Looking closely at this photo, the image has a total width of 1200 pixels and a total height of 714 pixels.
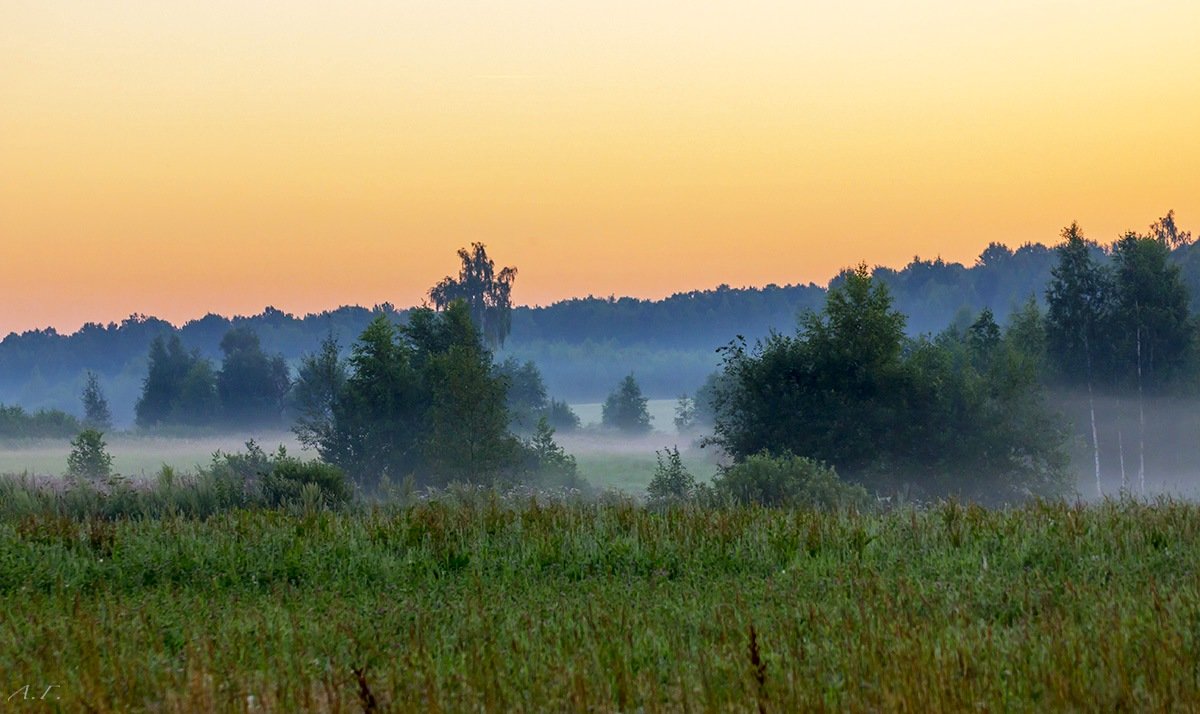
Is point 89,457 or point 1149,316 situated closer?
point 89,457

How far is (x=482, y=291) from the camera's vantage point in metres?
93.1

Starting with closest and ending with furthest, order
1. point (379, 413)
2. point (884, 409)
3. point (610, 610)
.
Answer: point (610, 610) → point (884, 409) → point (379, 413)

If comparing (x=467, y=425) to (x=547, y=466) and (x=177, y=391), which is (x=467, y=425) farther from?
(x=177, y=391)

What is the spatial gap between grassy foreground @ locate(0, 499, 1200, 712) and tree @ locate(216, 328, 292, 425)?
10645 cm

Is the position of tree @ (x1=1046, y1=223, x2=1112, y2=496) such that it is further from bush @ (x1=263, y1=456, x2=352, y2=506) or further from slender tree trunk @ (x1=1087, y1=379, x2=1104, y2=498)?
bush @ (x1=263, y1=456, x2=352, y2=506)

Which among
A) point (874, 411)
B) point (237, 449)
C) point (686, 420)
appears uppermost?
point (874, 411)

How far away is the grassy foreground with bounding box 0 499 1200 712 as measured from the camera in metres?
5.93

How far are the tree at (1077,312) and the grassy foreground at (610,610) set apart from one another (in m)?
63.5

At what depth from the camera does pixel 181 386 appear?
381 feet

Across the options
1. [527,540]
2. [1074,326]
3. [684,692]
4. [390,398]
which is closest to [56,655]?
[684,692]

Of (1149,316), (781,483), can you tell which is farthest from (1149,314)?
(781,483)

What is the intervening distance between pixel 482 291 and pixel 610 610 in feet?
282

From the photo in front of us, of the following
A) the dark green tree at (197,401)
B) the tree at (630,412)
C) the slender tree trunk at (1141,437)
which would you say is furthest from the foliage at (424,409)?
the dark green tree at (197,401)

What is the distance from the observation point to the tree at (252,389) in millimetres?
114562
